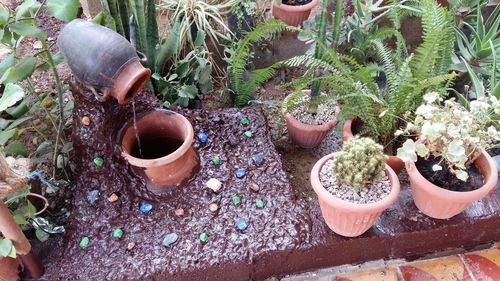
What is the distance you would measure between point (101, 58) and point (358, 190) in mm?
992

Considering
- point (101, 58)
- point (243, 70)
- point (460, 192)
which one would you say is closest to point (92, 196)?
point (101, 58)

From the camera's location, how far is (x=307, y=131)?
2221mm

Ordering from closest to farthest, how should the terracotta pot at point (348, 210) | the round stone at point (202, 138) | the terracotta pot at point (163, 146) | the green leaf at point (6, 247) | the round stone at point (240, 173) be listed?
the green leaf at point (6, 247) → the terracotta pot at point (348, 210) → the terracotta pot at point (163, 146) → the round stone at point (240, 173) → the round stone at point (202, 138)

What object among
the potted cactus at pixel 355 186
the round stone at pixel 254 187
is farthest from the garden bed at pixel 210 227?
the potted cactus at pixel 355 186

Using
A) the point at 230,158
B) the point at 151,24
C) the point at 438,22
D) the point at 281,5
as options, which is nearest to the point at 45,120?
the point at 151,24

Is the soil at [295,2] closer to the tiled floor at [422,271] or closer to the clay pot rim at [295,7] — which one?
the clay pot rim at [295,7]

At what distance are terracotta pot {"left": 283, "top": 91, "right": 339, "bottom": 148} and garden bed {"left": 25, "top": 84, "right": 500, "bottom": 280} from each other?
25 cm

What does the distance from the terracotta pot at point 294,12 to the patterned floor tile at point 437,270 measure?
1485 mm

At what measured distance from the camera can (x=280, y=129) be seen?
248 centimetres

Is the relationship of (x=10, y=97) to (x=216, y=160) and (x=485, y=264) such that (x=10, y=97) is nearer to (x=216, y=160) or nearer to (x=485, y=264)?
(x=216, y=160)

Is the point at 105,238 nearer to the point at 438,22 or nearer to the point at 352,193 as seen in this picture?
the point at 352,193

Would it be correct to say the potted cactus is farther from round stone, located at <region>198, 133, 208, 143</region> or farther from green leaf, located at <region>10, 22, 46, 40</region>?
green leaf, located at <region>10, 22, 46, 40</region>

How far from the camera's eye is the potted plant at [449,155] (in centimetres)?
158

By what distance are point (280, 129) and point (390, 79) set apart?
2.32 feet
